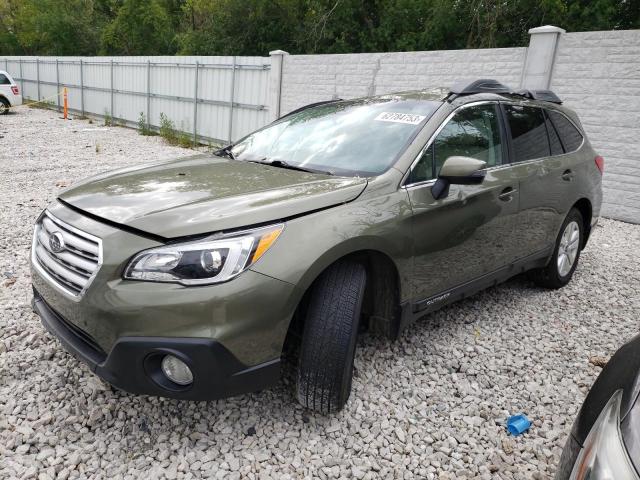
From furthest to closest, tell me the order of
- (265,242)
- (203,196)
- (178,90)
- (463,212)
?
(178,90) → (463,212) → (203,196) → (265,242)

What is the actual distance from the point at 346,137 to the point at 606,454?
221 cm

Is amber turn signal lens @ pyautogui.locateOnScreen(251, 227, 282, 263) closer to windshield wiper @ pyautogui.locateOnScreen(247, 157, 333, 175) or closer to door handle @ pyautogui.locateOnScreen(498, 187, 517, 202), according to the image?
windshield wiper @ pyautogui.locateOnScreen(247, 157, 333, 175)

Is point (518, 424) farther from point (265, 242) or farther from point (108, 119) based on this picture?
point (108, 119)

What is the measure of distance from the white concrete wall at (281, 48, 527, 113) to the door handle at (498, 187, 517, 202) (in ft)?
16.5

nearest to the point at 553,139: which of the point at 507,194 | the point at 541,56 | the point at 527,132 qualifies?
the point at 527,132

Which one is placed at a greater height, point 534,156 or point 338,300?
point 534,156

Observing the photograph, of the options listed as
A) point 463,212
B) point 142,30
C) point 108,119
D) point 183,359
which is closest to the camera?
point 183,359

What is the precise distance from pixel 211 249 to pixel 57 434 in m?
1.21

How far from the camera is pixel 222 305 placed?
1.92 m

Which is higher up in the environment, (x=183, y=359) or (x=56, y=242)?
(x=56, y=242)

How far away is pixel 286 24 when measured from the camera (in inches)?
802

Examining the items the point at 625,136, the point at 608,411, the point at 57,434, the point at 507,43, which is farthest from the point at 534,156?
the point at 507,43

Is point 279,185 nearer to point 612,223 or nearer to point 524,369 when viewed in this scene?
point 524,369

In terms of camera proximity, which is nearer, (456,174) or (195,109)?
(456,174)
